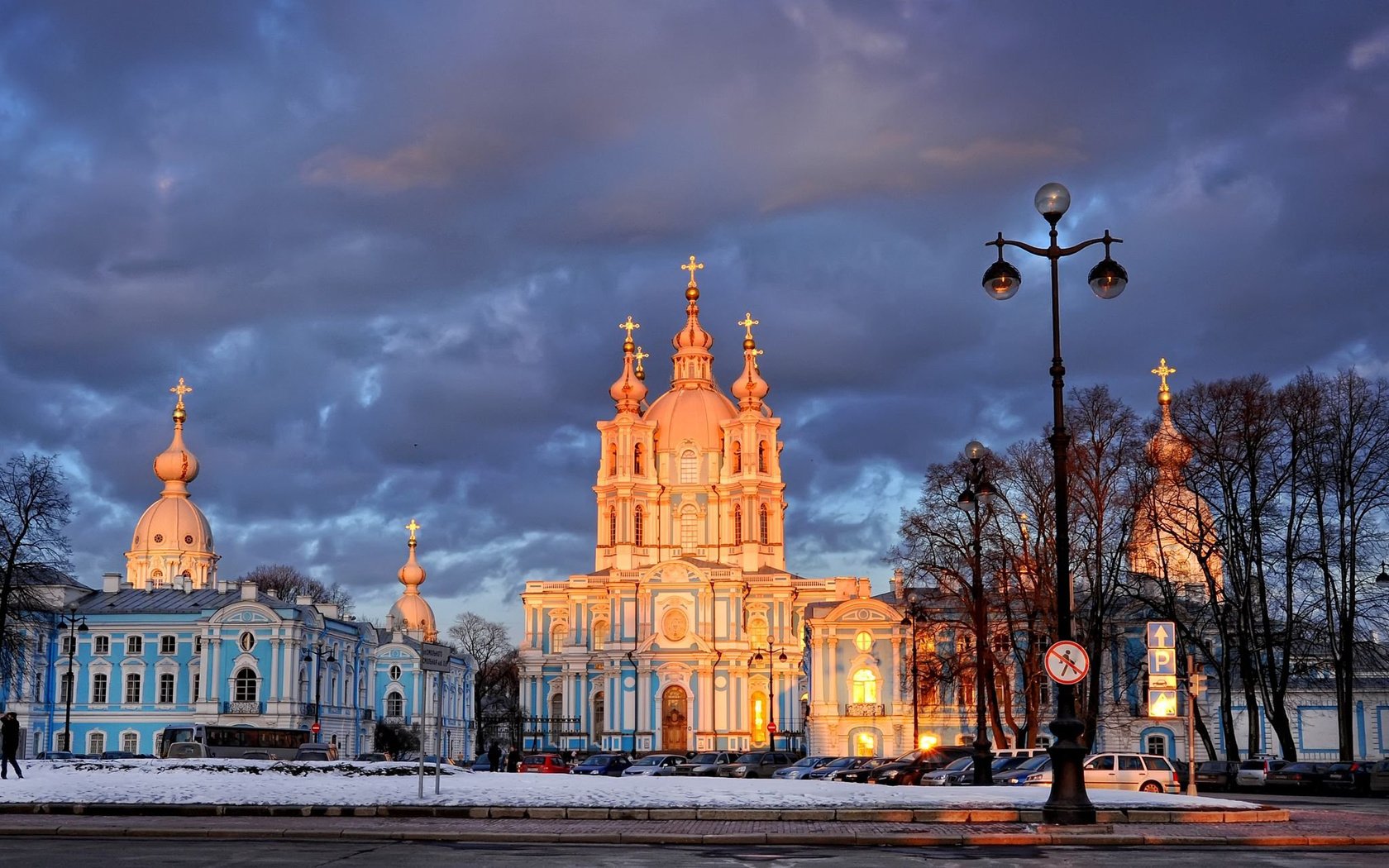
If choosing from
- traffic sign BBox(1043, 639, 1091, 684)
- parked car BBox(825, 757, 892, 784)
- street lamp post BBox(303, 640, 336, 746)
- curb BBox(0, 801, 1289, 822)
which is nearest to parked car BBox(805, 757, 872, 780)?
parked car BBox(825, 757, 892, 784)

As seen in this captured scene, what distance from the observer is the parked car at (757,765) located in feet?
167

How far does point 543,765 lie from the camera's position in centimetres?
5747

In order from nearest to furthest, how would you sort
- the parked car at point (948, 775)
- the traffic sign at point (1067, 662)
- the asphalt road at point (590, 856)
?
1. the asphalt road at point (590, 856)
2. the traffic sign at point (1067, 662)
3. the parked car at point (948, 775)

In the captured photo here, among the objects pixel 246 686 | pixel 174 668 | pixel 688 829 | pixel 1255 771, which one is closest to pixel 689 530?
pixel 246 686

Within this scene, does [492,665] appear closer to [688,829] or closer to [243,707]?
[243,707]

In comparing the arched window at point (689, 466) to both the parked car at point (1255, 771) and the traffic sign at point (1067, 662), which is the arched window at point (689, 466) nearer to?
the parked car at point (1255, 771)

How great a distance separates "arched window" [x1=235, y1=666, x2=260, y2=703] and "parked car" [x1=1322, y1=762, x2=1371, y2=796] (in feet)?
184

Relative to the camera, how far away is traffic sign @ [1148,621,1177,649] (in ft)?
93.2

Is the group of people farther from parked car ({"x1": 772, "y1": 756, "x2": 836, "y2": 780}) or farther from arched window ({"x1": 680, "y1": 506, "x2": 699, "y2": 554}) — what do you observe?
arched window ({"x1": 680, "y1": 506, "x2": 699, "y2": 554})

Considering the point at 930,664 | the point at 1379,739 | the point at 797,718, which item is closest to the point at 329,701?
the point at 797,718

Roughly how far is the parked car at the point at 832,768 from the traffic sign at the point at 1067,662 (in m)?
26.0

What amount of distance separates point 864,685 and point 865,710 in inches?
73.2

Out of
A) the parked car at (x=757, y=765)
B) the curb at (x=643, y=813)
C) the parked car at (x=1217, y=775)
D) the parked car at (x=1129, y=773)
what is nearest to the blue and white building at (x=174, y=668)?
the parked car at (x=757, y=765)

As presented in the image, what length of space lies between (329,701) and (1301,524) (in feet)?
189
